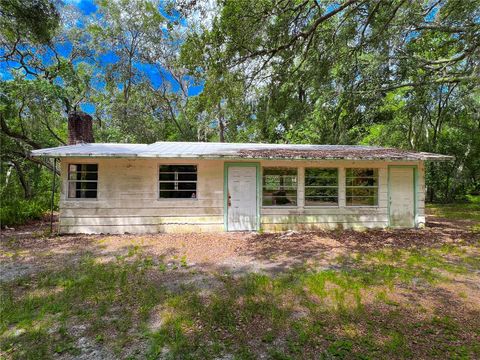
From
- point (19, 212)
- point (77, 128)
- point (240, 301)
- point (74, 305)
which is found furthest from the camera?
point (77, 128)

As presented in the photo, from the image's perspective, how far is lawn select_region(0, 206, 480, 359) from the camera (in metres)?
2.92

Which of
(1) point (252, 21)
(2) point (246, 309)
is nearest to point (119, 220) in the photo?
(2) point (246, 309)

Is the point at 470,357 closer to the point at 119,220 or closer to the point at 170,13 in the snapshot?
the point at 119,220

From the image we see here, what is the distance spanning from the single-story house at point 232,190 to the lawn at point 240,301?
1.48 m

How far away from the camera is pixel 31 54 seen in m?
13.0

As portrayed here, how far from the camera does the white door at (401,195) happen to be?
9.12m

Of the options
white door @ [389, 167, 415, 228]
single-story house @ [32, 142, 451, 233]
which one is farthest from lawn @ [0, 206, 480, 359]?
white door @ [389, 167, 415, 228]

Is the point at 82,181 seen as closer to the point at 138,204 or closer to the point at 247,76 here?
the point at 138,204

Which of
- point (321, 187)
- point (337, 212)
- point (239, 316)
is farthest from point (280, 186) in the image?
point (239, 316)

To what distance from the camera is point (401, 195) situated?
9.13 metres

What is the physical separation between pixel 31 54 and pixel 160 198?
1103cm

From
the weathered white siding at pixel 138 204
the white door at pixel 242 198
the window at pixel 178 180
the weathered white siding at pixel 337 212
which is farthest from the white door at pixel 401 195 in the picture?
the window at pixel 178 180

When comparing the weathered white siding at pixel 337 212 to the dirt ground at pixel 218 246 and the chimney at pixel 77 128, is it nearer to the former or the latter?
the dirt ground at pixel 218 246

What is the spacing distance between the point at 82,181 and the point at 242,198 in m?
4.92
